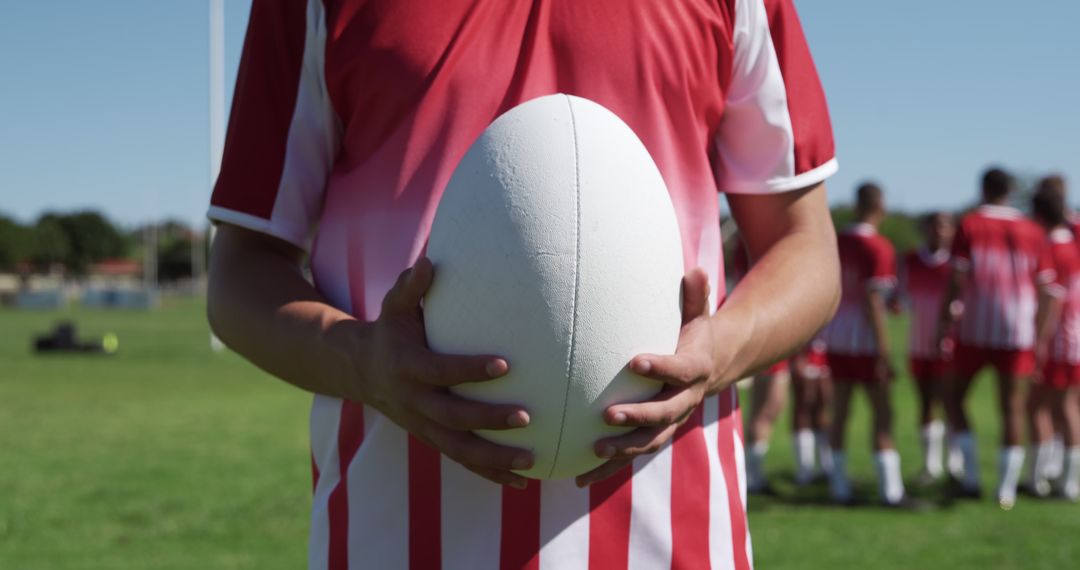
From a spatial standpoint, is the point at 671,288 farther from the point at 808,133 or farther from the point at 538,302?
the point at 808,133

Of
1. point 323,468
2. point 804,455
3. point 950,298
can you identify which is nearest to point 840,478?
point 804,455

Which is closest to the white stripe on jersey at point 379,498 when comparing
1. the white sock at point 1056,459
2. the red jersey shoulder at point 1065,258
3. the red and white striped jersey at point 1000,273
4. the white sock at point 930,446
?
the red and white striped jersey at point 1000,273

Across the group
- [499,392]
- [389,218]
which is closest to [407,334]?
[499,392]

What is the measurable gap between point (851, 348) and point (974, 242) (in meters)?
1.36

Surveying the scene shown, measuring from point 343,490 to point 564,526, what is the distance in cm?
34

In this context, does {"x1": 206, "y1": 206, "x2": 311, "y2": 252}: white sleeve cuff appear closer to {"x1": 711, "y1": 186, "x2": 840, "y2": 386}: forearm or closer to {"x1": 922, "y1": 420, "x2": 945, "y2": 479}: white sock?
{"x1": 711, "y1": 186, "x2": 840, "y2": 386}: forearm

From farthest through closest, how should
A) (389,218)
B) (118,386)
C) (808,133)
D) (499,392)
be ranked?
(118,386)
(808,133)
(389,218)
(499,392)

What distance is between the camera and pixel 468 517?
1.44 meters

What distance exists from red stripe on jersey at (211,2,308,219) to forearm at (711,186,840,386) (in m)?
0.71

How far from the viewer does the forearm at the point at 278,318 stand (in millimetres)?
1340

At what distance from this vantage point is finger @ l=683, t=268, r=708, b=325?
4.23ft

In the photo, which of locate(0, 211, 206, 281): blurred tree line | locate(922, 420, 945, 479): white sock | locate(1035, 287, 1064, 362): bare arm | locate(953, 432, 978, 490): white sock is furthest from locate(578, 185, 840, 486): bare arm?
locate(0, 211, 206, 281): blurred tree line

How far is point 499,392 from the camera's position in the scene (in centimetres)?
121

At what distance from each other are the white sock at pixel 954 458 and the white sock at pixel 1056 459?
2.62 feet
